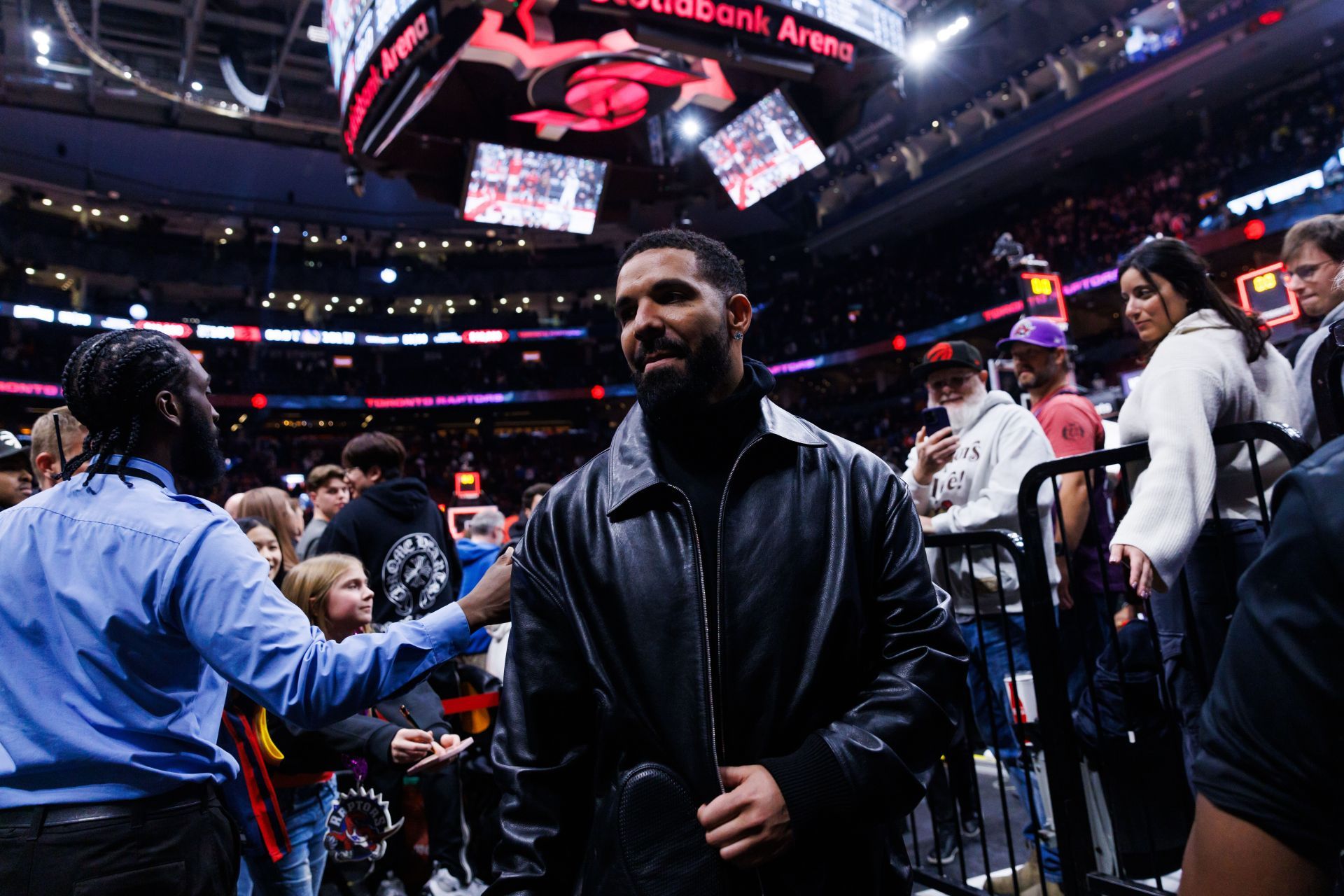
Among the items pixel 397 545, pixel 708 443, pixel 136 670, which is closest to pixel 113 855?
pixel 136 670

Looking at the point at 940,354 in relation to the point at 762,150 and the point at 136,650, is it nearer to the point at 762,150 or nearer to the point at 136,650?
the point at 136,650

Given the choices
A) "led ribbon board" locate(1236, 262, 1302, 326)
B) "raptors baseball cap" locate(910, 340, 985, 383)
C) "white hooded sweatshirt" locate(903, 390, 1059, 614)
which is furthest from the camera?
"led ribbon board" locate(1236, 262, 1302, 326)

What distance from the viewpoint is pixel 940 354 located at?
3830mm

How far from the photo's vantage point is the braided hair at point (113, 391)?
6.21 feet

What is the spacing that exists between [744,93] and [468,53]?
352cm

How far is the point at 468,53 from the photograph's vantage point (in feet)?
27.2

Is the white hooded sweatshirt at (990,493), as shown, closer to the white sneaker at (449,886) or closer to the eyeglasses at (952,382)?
the eyeglasses at (952,382)

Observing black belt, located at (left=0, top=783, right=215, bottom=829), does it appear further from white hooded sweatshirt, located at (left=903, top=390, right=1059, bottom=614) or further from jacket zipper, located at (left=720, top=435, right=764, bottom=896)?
white hooded sweatshirt, located at (left=903, top=390, right=1059, bottom=614)

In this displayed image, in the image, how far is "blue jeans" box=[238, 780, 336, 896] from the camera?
8.50ft

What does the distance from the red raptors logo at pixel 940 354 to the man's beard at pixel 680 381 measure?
2293 mm

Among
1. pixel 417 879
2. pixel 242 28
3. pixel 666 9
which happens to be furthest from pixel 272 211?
pixel 417 879

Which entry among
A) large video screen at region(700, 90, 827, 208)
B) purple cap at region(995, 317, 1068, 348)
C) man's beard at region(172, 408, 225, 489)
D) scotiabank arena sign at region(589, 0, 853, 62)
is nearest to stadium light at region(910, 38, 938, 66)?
large video screen at region(700, 90, 827, 208)

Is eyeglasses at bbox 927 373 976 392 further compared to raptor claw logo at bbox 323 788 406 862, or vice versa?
eyeglasses at bbox 927 373 976 392

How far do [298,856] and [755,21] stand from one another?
7481 mm
